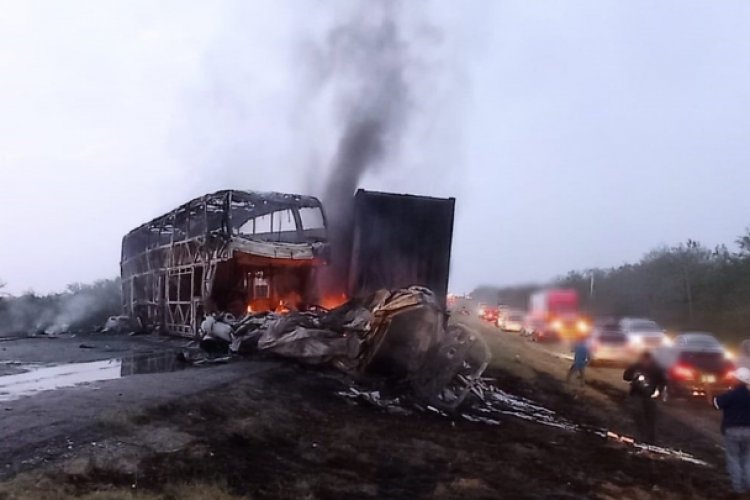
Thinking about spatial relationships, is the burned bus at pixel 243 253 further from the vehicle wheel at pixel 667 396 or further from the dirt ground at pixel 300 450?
the vehicle wheel at pixel 667 396

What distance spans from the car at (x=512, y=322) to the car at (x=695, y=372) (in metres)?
20.2

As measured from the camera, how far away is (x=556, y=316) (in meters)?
30.1

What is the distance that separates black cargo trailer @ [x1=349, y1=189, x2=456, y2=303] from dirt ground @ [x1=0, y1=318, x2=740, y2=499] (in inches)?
116

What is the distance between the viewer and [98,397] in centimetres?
813

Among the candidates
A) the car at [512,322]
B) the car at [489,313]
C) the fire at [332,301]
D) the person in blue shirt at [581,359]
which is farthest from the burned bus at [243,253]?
the car at [489,313]

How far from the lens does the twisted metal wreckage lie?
448 inches

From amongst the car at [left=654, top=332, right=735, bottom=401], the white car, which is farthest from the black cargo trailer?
the white car

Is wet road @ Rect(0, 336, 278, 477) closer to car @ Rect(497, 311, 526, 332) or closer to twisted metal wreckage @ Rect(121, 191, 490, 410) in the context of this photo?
twisted metal wreckage @ Rect(121, 191, 490, 410)

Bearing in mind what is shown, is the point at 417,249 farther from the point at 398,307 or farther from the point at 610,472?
the point at 610,472

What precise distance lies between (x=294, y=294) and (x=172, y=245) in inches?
191

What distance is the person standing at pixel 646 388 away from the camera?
11352mm

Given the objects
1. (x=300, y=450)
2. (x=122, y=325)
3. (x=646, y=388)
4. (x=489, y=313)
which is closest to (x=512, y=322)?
(x=489, y=313)

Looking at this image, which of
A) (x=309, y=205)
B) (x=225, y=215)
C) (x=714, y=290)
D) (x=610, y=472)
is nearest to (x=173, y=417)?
(x=610, y=472)

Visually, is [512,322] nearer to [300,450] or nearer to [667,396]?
[667,396]
